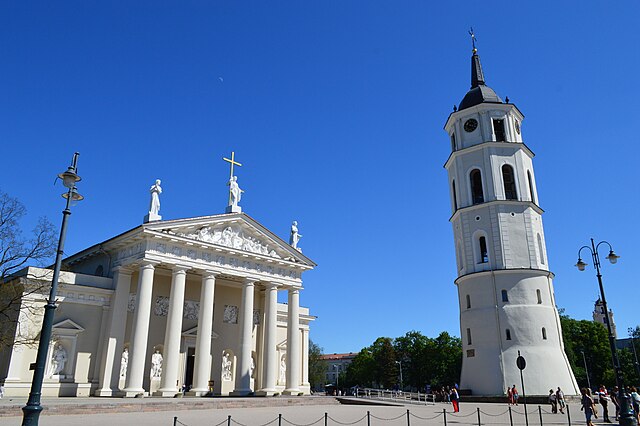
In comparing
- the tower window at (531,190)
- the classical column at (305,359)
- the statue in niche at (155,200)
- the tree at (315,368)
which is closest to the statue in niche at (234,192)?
the statue in niche at (155,200)

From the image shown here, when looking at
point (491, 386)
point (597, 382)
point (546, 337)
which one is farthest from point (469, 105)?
point (597, 382)

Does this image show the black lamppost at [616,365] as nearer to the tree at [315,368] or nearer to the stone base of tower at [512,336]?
the stone base of tower at [512,336]

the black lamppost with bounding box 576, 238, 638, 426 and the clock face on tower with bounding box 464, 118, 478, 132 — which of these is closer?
the black lamppost with bounding box 576, 238, 638, 426

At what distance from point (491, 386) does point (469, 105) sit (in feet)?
77.3

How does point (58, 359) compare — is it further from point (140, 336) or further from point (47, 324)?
point (47, 324)

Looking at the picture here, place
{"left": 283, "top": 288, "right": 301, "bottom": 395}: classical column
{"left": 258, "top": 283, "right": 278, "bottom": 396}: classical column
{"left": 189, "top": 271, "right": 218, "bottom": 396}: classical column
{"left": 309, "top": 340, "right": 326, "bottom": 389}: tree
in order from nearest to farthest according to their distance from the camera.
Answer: {"left": 189, "top": 271, "right": 218, "bottom": 396}: classical column < {"left": 258, "top": 283, "right": 278, "bottom": 396}: classical column < {"left": 283, "top": 288, "right": 301, "bottom": 395}: classical column < {"left": 309, "top": 340, "right": 326, "bottom": 389}: tree

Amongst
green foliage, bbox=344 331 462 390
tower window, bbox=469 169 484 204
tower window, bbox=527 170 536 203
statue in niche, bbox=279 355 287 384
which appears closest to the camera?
statue in niche, bbox=279 355 287 384

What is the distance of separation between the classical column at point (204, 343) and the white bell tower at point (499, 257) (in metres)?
19.6

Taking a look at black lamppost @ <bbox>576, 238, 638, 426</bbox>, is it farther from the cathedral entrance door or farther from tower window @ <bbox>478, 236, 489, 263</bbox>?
the cathedral entrance door

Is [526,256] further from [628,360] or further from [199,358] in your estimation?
[628,360]

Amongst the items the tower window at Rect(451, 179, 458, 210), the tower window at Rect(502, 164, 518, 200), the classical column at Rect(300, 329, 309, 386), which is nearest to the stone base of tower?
the tower window at Rect(502, 164, 518, 200)

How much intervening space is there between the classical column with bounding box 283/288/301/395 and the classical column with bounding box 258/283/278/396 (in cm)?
109

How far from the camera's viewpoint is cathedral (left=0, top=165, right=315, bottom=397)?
27.1m

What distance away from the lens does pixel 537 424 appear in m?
19.0
